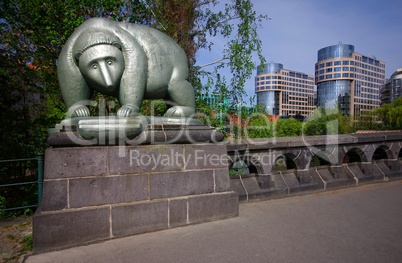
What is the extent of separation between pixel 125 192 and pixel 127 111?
0.99m

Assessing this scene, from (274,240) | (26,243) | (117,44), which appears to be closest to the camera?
(274,240)

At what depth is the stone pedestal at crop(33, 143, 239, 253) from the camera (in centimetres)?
274

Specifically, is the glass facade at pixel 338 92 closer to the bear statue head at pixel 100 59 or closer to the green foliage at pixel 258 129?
the green foliage at pixel 258 129

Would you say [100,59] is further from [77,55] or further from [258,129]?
[258,129]

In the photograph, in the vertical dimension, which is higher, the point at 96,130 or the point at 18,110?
the point at 18,110

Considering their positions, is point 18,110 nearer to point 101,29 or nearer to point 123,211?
point 101,29

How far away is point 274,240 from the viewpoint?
9.21ft

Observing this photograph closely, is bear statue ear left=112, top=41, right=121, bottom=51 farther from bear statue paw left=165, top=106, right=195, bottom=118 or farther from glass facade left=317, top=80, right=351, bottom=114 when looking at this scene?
glass facade left=317, top=80, right=351, bottom=114

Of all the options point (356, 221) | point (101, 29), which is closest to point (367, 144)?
point (356, 221)

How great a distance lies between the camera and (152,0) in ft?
22.4

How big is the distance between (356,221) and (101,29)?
4.19m

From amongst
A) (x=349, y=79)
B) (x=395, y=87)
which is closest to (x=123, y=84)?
(x=395, y=87)

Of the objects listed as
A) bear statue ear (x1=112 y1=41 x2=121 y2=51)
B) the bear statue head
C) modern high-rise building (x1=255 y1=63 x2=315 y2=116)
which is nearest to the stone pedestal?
the bear statue head

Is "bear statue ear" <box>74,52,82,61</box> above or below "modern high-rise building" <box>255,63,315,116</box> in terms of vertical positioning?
below
